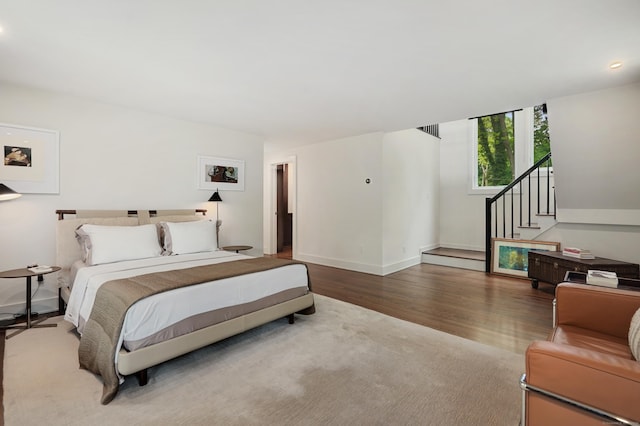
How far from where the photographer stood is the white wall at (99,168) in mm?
3264

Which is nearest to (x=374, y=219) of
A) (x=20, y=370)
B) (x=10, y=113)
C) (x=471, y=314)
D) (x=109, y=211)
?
(x=471, y=314)

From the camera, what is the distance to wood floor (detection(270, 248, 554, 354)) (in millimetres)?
2939

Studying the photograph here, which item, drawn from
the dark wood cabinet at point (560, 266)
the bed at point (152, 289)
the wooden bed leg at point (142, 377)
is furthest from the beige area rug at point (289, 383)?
the dark wood cabinet at point (560, 266)

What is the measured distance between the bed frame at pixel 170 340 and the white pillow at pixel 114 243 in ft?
0.98

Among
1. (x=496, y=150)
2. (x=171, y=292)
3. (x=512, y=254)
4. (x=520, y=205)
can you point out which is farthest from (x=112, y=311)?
(x=496, y=150)

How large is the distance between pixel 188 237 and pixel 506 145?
647 cm

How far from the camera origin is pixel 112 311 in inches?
80.9

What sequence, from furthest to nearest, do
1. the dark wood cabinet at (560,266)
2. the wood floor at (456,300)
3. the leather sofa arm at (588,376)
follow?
1. the dark wood cabinet at (560,266)
2. the wood floor at (456,300)
3. the leather sofa arm at (588,376)

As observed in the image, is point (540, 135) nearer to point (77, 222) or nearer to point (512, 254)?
point (512, 254)

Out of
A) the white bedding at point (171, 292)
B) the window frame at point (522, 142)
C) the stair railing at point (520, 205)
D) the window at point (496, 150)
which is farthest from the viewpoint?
the window at point (496, 150)

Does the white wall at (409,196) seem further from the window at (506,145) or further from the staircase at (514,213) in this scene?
the window at (506,145)

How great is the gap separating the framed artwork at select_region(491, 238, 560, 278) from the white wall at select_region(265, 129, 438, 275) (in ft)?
4.86

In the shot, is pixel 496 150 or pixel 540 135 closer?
pixel 540 135

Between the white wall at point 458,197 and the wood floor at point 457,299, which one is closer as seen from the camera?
the wood floor at point 457,299
